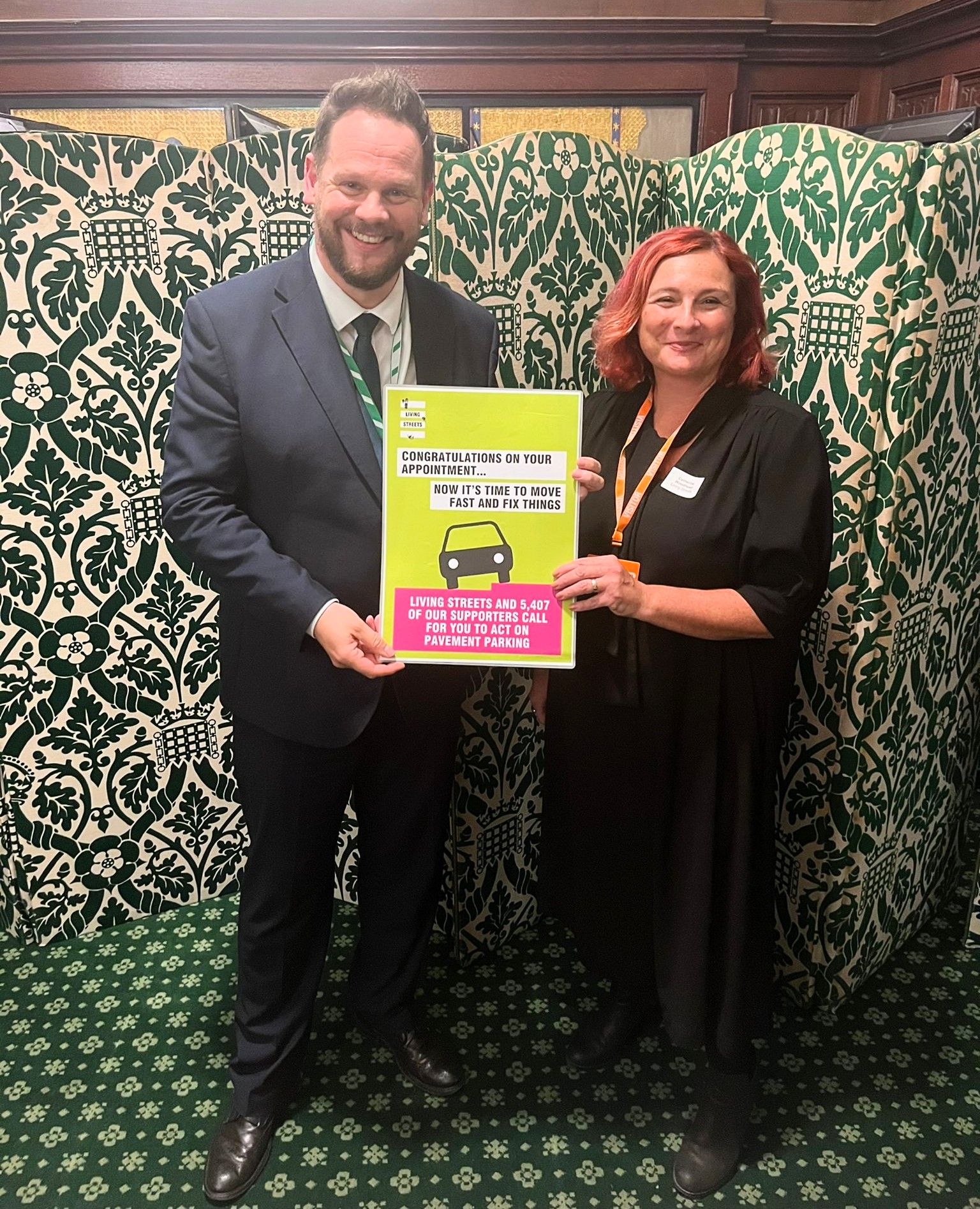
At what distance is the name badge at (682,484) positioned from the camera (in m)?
1.55

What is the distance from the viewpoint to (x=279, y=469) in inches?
60.4

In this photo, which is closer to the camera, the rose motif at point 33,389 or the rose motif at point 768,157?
the rose motif at point 768,157

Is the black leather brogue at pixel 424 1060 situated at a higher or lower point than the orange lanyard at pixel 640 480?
lower

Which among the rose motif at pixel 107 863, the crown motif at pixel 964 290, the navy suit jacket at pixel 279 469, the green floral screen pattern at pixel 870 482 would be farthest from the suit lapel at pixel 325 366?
the rose motif at pixel 107 863

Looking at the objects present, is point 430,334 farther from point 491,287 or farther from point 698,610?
point 698,610

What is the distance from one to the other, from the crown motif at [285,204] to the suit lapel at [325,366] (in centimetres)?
53

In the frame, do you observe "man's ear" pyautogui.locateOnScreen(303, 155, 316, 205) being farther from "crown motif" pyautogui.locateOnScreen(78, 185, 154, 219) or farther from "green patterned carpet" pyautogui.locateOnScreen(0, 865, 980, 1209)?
"green patterned carpet" pyautogui.locateOnScreen(0, 865, 980, 1209)

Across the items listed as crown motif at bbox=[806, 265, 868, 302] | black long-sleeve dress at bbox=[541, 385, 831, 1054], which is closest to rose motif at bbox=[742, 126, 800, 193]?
crown motif at bbox=[806, 265, 868, 302]

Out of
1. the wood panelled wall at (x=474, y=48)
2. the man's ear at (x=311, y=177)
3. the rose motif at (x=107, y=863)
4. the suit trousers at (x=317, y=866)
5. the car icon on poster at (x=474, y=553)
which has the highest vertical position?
the wood panelled wall at (x=474, y=48)

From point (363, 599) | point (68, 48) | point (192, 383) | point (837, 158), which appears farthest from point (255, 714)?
point (68, 48)

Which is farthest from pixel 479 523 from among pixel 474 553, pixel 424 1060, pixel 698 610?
pixel 424 1060

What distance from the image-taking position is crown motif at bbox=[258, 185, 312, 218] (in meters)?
1.97

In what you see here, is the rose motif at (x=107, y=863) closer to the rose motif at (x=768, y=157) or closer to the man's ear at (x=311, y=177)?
the man's ear at (x=311, y=177)

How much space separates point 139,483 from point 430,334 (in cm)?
91
